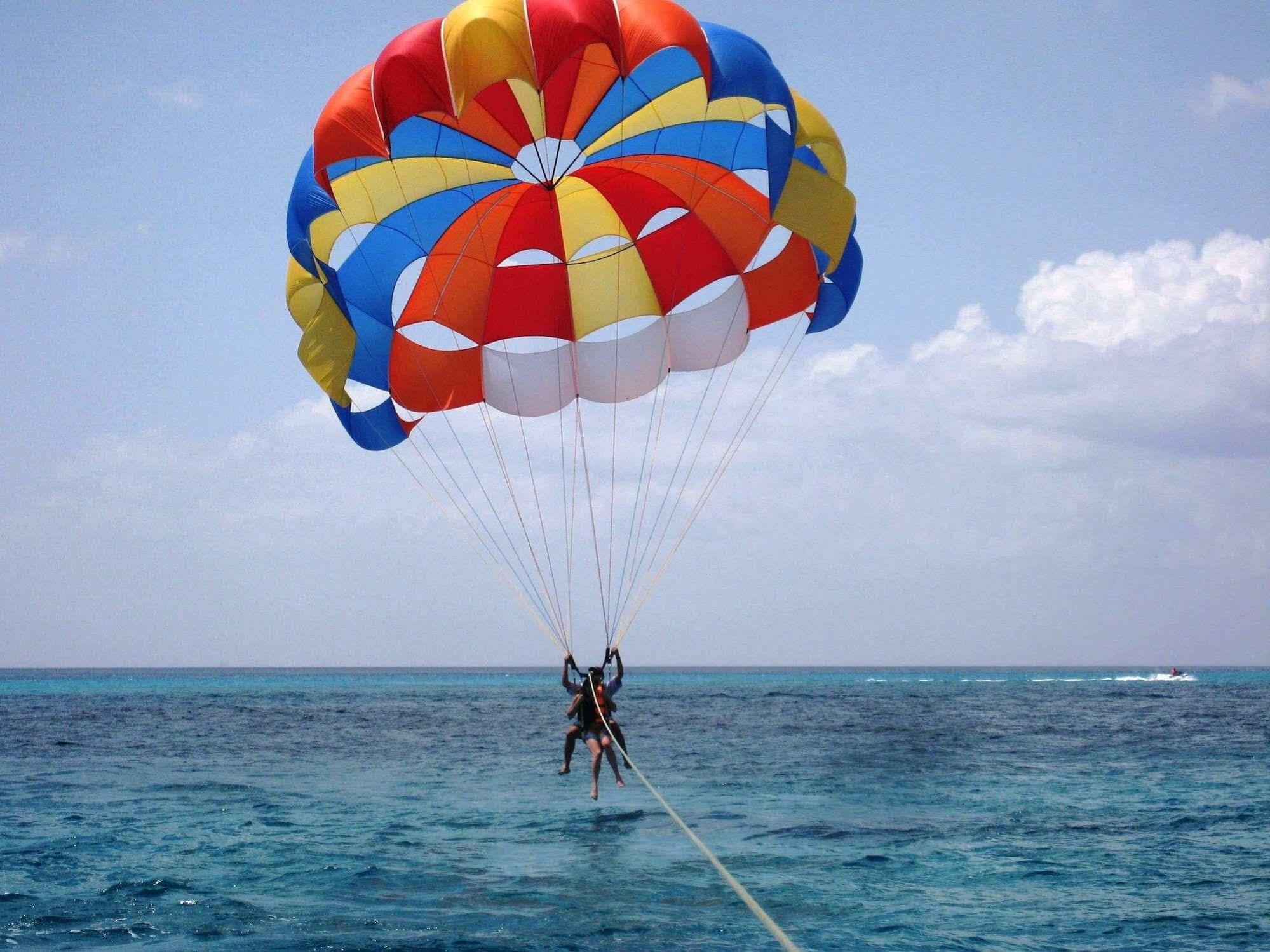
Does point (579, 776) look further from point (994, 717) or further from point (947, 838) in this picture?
point (994, 717)

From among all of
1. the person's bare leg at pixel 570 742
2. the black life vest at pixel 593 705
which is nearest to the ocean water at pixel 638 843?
the person's bare leg at pixel 570 742

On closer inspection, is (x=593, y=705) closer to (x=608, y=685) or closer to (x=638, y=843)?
(x=608, y=685)

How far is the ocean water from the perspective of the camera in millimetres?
8469

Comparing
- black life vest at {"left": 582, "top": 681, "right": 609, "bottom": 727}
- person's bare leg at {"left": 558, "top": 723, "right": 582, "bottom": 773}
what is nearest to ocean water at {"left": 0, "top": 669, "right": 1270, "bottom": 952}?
person's bare leg at {"left": 558, "top": 723, "right": 582, "bottom": 773}

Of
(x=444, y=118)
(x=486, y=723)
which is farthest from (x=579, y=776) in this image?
(x=486, y=723)

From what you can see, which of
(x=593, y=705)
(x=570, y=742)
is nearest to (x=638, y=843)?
(x=570, y=742)

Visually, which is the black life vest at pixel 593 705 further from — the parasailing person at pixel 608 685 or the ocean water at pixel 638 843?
the ocean water at pixel 638 843

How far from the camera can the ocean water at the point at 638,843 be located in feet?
27.8

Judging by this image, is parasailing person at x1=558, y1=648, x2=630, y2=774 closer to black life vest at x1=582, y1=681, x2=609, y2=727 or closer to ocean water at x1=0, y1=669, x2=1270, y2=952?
black life vest at x1=582, y1=681, x2=609, y2=727

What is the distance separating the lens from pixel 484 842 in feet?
38.5

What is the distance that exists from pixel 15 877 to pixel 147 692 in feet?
179

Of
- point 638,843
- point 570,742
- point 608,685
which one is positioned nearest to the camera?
point 608,685

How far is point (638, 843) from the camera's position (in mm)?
11711

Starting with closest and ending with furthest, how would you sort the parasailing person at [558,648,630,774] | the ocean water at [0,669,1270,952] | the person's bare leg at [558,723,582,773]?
1. the ocean water at [0,669,1270,952]
2. the parasailing person at [558,648,630,774]
3. the person's bare leg at [558,723,582,773]
